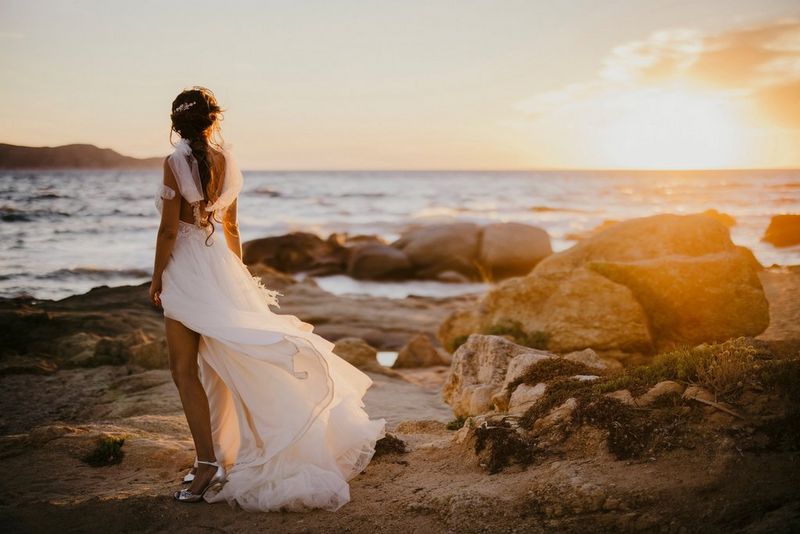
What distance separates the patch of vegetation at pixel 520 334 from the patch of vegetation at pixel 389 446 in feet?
12.3

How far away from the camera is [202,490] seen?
403 cm

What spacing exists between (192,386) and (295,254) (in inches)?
737

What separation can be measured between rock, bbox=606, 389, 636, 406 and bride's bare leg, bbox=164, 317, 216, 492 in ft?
9.47

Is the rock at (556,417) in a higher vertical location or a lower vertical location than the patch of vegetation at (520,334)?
higher

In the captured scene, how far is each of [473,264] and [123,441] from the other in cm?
1797

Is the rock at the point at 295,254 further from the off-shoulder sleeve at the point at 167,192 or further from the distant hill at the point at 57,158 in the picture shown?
the off-shoulder sleeve at the point at 167,192

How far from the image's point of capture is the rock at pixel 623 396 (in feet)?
13.1

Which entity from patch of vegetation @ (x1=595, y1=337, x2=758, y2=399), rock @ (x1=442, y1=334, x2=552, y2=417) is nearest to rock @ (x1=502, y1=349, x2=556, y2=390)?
rock @ (x1=442, y1=334, x2=552, y2=417)

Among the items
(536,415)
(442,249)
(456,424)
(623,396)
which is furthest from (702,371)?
(442,249)

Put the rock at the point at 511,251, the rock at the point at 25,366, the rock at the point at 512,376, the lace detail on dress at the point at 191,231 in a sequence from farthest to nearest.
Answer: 1. the rock at the point at 511,251
2. the rock at the point at 25,366
3. the rock at the point at 512,376
4. the lace detail on dress at the point at 191,231

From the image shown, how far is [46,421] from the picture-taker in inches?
286

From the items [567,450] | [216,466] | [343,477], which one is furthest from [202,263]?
[567,450]

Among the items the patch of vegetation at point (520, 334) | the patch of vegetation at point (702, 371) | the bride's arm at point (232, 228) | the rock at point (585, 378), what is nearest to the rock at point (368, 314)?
the patch of vegetation at point (520, 334)

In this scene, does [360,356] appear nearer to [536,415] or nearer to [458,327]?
[458,327]
